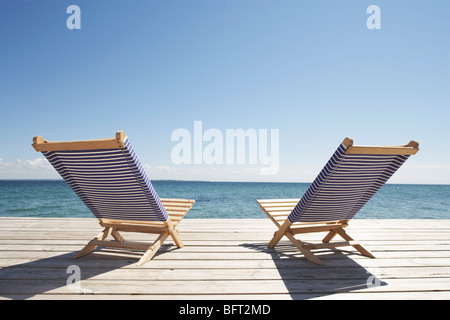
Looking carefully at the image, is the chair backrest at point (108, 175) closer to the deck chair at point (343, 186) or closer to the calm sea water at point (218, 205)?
the deck chair at point (343, 186)

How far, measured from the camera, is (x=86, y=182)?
2312 millimetres

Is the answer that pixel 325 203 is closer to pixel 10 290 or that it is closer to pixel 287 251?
pixel 287 251

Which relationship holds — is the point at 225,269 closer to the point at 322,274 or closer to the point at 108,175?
the point at 322,274

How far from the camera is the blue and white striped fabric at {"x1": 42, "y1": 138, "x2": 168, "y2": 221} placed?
2034mm

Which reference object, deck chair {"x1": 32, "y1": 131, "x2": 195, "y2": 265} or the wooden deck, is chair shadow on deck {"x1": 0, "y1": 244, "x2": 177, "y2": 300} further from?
deck chair {"x1": 32, "y1": 131, "x2": 195, "y2": 265}

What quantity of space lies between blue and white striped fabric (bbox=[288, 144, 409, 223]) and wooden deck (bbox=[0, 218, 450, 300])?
19.6 inches

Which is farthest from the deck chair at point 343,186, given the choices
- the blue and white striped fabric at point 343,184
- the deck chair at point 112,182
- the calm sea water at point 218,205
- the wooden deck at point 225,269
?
the calm sea water at point 218,205

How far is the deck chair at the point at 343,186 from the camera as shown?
2.03 m

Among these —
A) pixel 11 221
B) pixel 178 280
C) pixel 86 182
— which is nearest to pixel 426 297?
pixel 178 280

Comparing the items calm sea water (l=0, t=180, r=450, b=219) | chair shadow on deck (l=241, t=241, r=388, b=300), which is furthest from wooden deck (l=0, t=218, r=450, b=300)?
calm sea water (l=0, t=180, r=450, b=219)

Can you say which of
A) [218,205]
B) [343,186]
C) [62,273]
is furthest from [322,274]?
[218,205]

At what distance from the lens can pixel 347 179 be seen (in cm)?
223

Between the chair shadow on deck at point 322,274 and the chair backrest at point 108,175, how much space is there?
1301 mm

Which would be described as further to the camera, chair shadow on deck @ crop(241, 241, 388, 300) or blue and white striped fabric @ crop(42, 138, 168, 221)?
blue and white striped fabric @ crop(42, 138, 168, 221)
